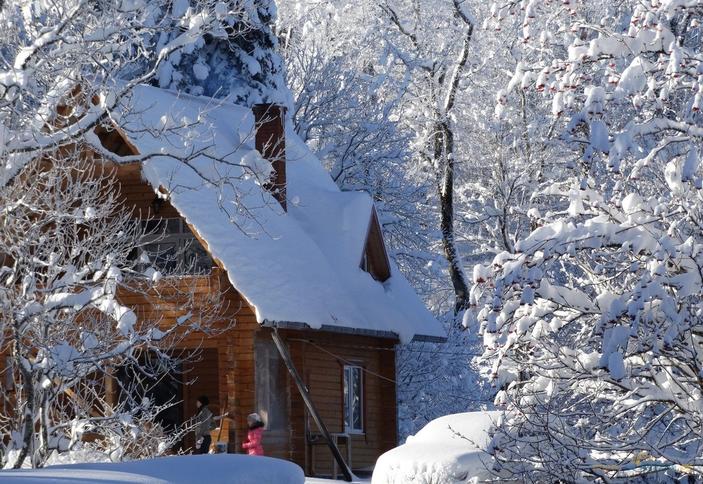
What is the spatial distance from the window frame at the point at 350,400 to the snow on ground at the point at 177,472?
1740cm

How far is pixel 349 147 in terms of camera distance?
32.3m

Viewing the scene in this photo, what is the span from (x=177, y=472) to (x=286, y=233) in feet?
56.9

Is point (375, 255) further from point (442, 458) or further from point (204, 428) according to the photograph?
point (442, 458)

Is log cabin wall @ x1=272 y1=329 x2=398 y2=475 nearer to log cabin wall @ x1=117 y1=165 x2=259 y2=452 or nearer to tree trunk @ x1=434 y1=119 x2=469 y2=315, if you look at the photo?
log cabin wall @ x1=117 y1=165 x2=259 y2=452

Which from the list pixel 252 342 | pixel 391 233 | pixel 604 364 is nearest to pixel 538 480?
pixel 604 364

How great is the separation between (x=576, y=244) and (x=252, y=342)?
41.0 feet

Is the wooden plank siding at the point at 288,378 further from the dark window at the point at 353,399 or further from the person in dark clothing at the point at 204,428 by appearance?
the person in dark clothing at the point at 204,428

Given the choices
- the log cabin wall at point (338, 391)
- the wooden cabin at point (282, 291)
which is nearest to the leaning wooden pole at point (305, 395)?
the wooden cabin at point (282, 291)

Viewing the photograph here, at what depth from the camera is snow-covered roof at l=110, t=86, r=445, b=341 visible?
21.1 meters

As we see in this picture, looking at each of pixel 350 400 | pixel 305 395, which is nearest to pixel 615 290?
pixel 305 395

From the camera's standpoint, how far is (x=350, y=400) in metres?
25.8

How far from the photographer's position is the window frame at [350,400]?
25.1m

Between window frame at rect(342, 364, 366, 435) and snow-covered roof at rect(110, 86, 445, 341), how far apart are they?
140 centimetres

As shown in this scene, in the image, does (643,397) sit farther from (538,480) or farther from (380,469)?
(380,469)
